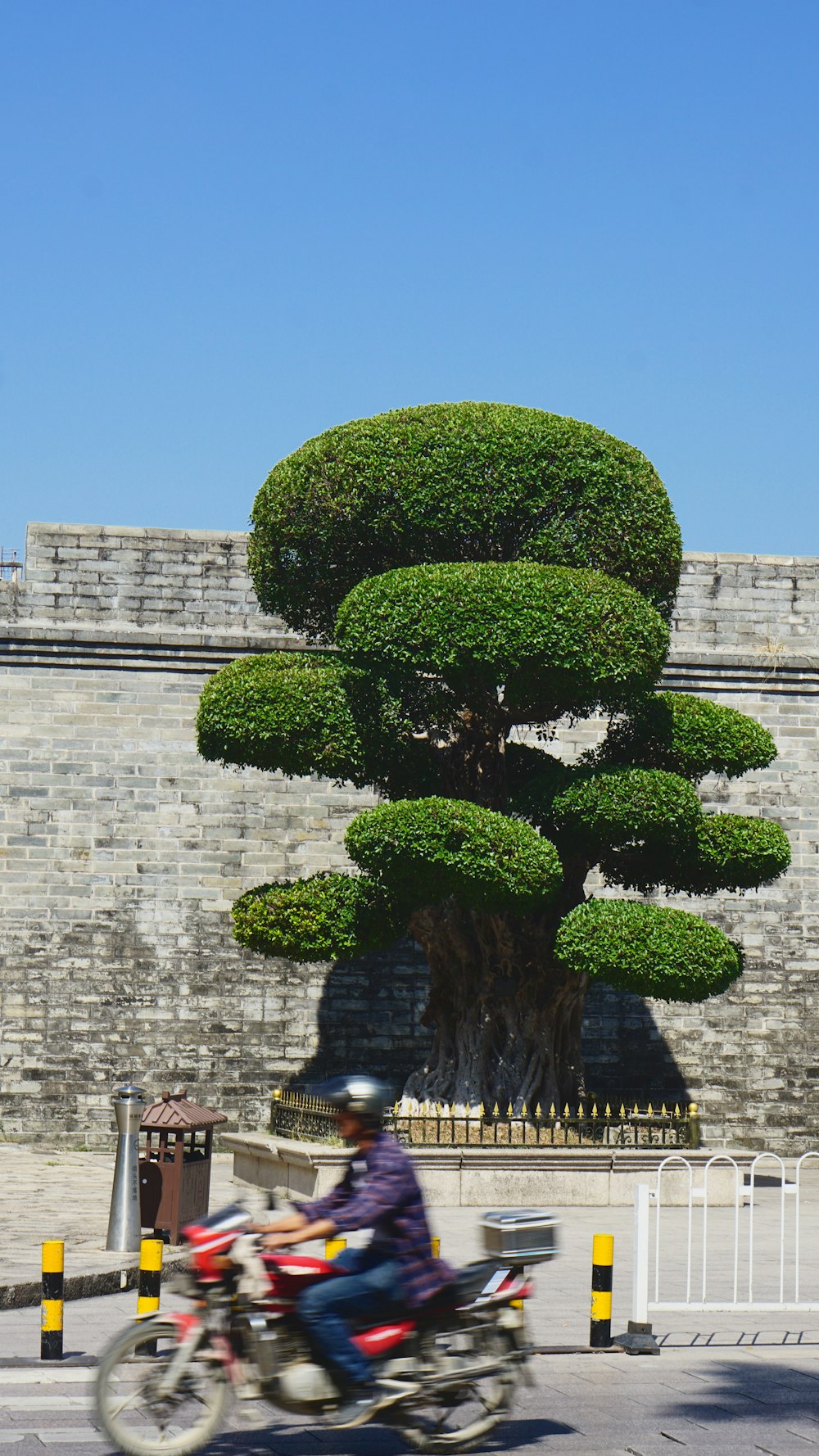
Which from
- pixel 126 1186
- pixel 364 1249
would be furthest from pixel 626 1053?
pixel 364 1249

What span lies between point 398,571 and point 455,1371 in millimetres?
8843

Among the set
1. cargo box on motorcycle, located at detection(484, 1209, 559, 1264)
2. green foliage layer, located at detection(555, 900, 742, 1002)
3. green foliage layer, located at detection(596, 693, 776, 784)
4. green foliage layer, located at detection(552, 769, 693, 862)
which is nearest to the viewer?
cargo box on motorcycle, located at detection(484, 1209, 559, 1264)

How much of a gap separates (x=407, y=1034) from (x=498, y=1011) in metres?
4.15

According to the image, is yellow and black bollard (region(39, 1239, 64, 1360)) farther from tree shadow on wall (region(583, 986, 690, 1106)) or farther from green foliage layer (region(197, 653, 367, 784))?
tree shadow on wall (region(583, 986, 690, 1106))

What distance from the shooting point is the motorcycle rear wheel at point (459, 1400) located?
19.4 feet

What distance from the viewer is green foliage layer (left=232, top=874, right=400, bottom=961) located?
47.0 feet

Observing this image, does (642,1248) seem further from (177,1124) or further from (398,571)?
(398,571)

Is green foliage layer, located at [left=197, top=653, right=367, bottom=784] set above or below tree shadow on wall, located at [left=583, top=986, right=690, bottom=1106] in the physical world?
above

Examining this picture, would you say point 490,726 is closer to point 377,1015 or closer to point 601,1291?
point 377,1015

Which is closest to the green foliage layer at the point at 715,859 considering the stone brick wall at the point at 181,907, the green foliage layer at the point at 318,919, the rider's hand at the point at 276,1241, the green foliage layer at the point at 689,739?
the green foliage layer at the point at 689,739

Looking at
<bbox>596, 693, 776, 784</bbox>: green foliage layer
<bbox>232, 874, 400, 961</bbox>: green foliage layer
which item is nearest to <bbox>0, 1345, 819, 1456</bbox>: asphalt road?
<bbox>232, 874, 400, 961</bbox>: green foliage layer

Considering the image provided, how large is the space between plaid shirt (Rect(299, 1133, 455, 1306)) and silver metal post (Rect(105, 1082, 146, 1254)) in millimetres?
4774

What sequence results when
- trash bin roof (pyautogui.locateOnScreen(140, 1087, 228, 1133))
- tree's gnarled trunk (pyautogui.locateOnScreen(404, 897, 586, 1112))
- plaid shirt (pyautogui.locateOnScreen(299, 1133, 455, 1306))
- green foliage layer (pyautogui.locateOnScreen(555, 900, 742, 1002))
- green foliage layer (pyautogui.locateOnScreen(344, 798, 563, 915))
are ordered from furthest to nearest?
tree's gnarled trunk (pyautogui.locateOnScreen(404, 897, 586, 1112)) → green foliage layer (pyautogui.locateOnScreen(555, 900, 742, 1002)) → green foliage layer (pyautogui.locateOnScreen(344, 798, 563, 915)) → trash bin roof (pyautogui.locateOnScreen(140, 1087, 228, 1133)) → plaid shirt (pyautogui.locateOnScreen(299, 1133, 455, 1306))

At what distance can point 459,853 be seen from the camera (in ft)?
43.7
